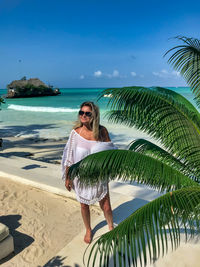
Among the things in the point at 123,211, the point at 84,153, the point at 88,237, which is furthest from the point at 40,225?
the point at 84,153

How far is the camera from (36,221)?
386 centimetres

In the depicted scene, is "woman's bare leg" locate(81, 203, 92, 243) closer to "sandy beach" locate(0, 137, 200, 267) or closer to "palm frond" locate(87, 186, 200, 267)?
"sandy beach" locate(0, 137, 200, 267)

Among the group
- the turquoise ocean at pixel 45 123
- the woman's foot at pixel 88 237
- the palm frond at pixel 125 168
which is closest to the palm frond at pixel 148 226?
the palm frond at pixel 125 168

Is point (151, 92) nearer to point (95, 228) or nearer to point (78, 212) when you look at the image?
point (95, 228)

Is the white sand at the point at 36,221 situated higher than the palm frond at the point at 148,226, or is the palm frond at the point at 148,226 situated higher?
the palm frond at the point at 148,226

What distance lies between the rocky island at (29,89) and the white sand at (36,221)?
7175 cm

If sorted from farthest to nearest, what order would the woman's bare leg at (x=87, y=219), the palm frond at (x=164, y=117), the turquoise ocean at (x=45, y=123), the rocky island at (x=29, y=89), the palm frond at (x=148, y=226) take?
the rocky island at (x=29, y=89)
the turquoise ocean at (x=45, y=123)
the woman's bare leg at (x=87, y=219)
the palm frond at (x=164, y=117)
the palm frond at (x=148, y=226)

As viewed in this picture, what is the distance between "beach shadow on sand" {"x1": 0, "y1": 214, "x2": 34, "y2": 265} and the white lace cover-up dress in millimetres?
1246

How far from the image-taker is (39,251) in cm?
319

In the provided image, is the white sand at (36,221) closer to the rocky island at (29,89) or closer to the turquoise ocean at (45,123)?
the turquoise ocean at (45,123)

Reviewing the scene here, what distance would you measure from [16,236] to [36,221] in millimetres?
431

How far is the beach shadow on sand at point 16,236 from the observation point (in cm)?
320

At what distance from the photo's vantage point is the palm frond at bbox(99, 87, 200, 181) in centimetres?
236

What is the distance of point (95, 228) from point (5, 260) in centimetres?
128
